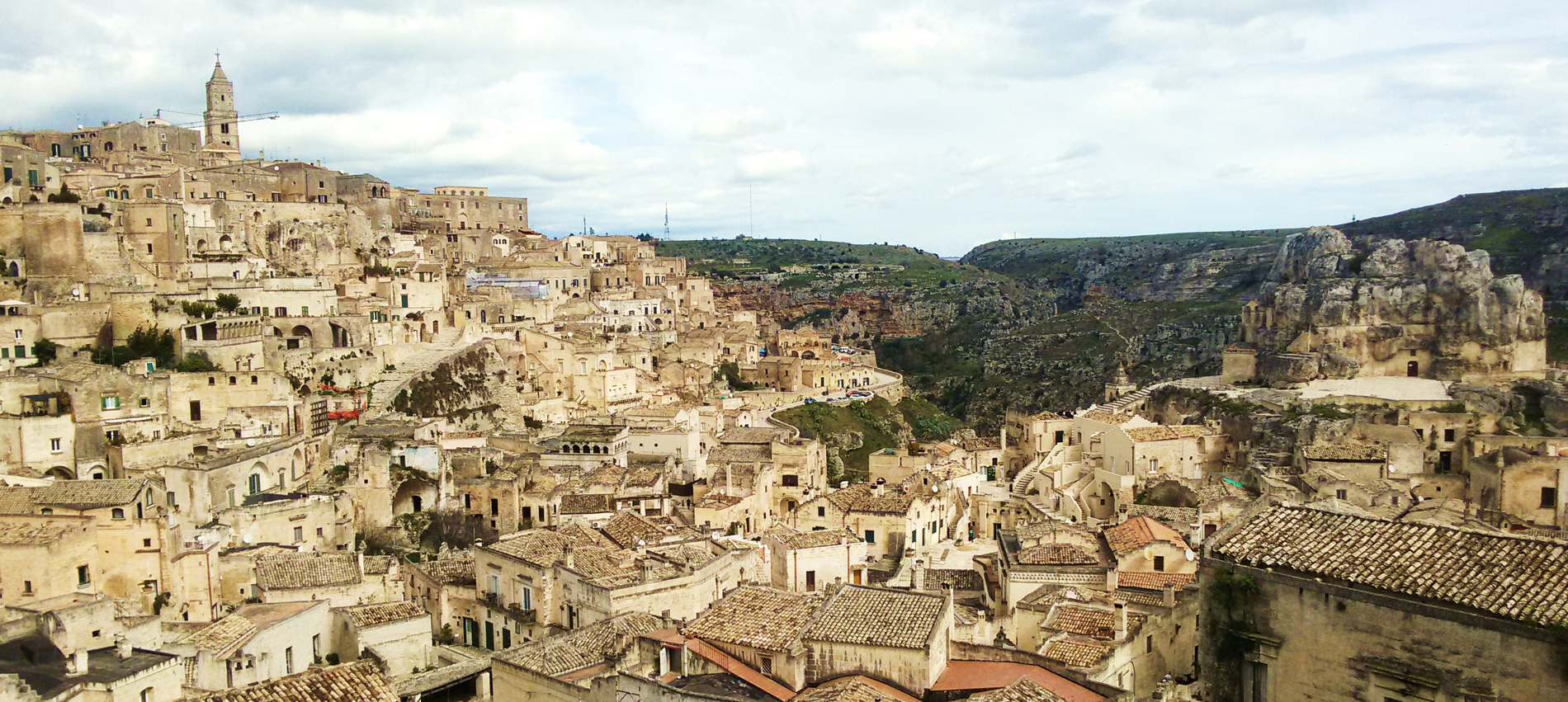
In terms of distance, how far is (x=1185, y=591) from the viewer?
2180 cm

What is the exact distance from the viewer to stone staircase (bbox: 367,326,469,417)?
43.5 meters

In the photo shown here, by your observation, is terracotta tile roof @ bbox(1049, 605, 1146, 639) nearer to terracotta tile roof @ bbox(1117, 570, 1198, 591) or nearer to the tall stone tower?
terracotta tile roof @ bbox(1117, 570, 1198, 591)

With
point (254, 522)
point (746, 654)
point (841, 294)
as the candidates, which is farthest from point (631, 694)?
point (841, 294)

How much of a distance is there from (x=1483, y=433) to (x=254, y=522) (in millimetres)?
45083

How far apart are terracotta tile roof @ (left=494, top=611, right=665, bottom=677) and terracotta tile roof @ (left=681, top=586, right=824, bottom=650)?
1.23 metres

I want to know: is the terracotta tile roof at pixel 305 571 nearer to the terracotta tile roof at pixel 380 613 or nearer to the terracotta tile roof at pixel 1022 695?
the terracotta tile roof at pixel 380 613

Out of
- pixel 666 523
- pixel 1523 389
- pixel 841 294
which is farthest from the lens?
pixel 841 294

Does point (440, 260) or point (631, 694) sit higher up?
point (440, 260)

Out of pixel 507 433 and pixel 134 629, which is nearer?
pixel 134 629

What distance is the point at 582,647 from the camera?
66.3ft

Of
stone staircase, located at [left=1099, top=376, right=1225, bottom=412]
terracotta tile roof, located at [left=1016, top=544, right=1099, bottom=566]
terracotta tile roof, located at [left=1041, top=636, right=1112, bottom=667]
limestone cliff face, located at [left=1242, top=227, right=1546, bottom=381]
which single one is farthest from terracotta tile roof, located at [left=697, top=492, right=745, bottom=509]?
limestone cliff face, located at [left=1242, top=227, right=1546, bottom=381]

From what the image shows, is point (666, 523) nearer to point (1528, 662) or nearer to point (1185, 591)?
point (1185, 591)

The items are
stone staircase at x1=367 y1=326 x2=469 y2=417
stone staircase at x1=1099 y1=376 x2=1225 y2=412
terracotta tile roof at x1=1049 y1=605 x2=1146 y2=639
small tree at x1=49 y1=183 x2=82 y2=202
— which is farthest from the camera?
stone staircase at x1=1099 y1=376 x2=1225 y2=412

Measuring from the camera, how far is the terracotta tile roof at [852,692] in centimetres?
1566
